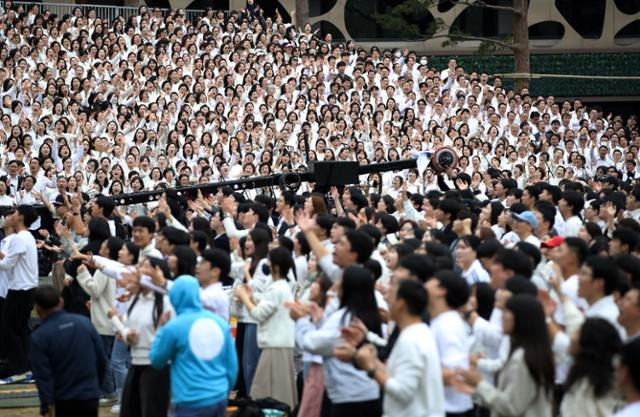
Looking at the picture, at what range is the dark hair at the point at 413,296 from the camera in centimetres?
664

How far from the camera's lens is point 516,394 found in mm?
6340

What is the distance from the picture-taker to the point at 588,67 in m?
36.3

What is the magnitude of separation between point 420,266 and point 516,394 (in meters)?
1.39

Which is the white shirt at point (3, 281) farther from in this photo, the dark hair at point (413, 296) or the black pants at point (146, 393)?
the dark hair at point (413, 296)

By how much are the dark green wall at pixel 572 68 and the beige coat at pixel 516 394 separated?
2906cm

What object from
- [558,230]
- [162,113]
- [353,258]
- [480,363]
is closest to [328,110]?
[162,113]

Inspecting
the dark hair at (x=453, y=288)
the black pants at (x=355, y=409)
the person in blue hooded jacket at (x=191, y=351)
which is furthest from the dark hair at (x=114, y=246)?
the dark hair at (x=453, y=288)

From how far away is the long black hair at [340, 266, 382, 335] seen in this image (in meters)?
7.37

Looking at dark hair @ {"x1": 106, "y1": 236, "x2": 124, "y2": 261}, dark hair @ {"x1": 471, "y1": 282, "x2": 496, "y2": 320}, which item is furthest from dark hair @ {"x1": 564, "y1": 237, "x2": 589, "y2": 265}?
dark hair @ {"x1": 106, "y1": 236, "x2": 124, "y2": 261}

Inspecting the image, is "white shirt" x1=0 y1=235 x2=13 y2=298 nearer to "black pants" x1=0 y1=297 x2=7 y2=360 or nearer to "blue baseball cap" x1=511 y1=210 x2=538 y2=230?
"black pants" x1=0 y1=297 x2=7 y2=360

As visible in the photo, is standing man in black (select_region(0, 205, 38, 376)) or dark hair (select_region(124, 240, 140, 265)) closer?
dark hair (select_region(124, 240, 140, 265))

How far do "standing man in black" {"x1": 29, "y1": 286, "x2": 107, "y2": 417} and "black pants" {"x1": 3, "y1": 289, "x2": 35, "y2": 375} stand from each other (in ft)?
12.2

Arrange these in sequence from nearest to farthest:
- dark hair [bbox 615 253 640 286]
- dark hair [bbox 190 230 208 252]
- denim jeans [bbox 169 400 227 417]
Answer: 1. denim jeans [bbox 169 400 227 417]
2. dark hair [bbox 615 253 640 286]
3. dark hair [bbox 190 230 208 252]

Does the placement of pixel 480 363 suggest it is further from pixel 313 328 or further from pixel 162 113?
pixel 162 113
